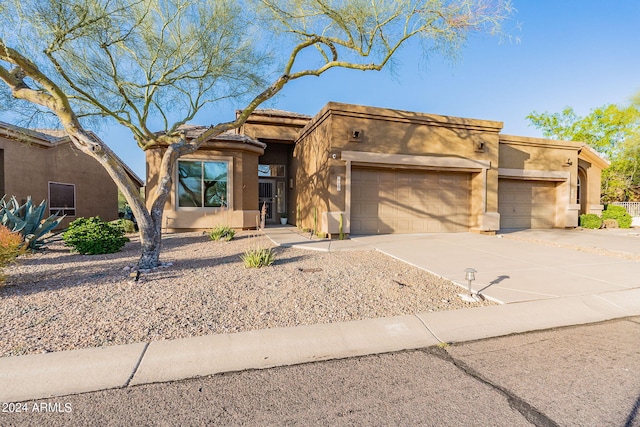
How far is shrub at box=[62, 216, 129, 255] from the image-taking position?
8.12m

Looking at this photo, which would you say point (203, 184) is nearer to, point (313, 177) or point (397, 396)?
point (313, 177)

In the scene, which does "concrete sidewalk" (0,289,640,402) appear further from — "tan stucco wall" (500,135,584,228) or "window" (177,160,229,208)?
"tan stucco wall" (500,135,584,228)

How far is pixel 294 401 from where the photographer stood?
2.55m

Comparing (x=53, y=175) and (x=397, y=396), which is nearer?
(x=397, y=396)

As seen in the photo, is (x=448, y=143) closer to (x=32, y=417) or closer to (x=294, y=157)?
(x=294, y=157)

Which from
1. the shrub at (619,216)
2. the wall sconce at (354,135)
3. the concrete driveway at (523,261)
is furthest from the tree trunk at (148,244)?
the shrub at (619,216)

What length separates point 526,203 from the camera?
14859 mm

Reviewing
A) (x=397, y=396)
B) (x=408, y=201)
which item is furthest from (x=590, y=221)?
(x=397, y=396)

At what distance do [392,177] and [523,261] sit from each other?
5766mm

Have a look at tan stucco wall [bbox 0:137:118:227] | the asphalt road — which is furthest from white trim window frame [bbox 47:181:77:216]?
the asphalt road

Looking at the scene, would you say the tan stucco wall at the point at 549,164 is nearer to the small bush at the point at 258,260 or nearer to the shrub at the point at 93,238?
the small bush at the point at 258,260

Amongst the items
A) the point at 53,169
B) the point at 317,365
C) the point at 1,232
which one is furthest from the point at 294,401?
the point at 53,169

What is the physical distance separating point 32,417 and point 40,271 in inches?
212

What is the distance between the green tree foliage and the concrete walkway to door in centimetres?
2139
